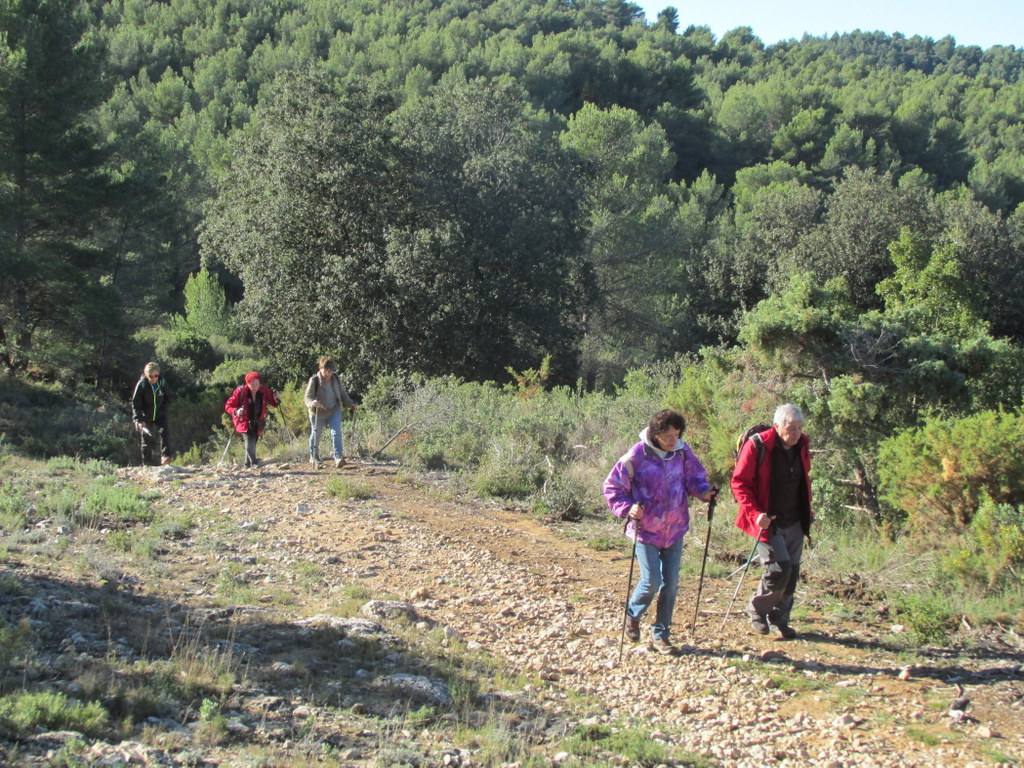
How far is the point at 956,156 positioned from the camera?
207 feet

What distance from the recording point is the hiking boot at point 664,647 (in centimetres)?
577

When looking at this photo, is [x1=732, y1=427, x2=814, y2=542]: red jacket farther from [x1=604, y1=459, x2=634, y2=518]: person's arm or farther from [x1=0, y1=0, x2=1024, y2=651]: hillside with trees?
[x1=0, y1=0, x2=1024, y2=651]: hillside with trees

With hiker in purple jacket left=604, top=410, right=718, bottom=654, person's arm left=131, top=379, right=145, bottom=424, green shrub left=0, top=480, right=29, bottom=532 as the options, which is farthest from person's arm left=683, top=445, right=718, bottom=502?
person's arm left=131, top=379, right=145, bottom=424

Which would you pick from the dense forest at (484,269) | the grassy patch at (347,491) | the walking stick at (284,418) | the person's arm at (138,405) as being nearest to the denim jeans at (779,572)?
the dense forest at (484,269)

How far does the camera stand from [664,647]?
578 cm

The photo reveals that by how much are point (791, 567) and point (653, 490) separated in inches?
42.4

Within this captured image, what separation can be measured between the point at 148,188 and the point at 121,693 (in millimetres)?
23629

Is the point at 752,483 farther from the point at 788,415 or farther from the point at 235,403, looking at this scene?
the point at 235,403

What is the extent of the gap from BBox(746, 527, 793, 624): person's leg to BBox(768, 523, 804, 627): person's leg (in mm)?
26

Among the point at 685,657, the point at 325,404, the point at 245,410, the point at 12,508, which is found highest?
the point at 325,404

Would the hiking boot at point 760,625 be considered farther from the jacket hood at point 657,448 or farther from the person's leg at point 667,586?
the jacket hood at point 657,448

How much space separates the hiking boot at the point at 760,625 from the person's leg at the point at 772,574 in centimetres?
5

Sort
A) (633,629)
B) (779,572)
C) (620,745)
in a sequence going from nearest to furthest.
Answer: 1. (620,745)
2. (779,572)
3. (633,629)

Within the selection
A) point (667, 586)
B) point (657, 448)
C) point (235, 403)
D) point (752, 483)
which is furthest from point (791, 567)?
point (235, 403)
